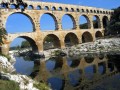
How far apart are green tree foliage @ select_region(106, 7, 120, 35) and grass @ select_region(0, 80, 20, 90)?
195ft

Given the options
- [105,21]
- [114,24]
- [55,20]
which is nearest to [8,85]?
[55,20]

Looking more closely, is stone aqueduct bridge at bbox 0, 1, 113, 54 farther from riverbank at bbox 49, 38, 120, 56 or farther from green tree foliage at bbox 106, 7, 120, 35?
riverbank at bbox 49, 38, 120, 56

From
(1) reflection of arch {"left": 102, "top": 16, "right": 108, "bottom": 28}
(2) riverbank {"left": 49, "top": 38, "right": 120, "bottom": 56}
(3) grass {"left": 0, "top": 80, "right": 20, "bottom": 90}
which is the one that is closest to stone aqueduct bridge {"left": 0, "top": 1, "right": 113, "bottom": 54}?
(2) riverbank {"left": 49, "top": 38, "right": 120, "bottom": 56}

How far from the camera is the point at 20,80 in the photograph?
13.1 meters

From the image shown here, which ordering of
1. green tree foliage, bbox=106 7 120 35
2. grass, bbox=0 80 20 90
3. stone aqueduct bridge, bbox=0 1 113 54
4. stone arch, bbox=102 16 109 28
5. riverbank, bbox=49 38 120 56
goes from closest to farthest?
1. grass, bbox=0 80 20 90
2. stone aqueduct bridge, bbox=0 1 113 54
3. riverbank, bbox=49 38 120 56
4. green tree foliage, bbox=106 7 120 35
5. stone arch, bbox=102 16 109 28

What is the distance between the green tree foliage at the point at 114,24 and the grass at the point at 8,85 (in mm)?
59550

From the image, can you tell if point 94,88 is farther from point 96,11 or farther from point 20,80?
point 96,11

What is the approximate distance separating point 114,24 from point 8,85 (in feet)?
202

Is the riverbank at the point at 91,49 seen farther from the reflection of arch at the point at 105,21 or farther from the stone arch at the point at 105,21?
the reflection of arch at the point at 105,21

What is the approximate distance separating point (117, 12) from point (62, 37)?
98.2ft

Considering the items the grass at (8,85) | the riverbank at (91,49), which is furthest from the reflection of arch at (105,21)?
the grass at (8,85)

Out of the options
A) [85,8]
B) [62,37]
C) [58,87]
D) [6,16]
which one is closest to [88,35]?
[85,8]

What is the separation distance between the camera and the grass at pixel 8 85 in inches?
459

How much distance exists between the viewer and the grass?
1166 centimetres
